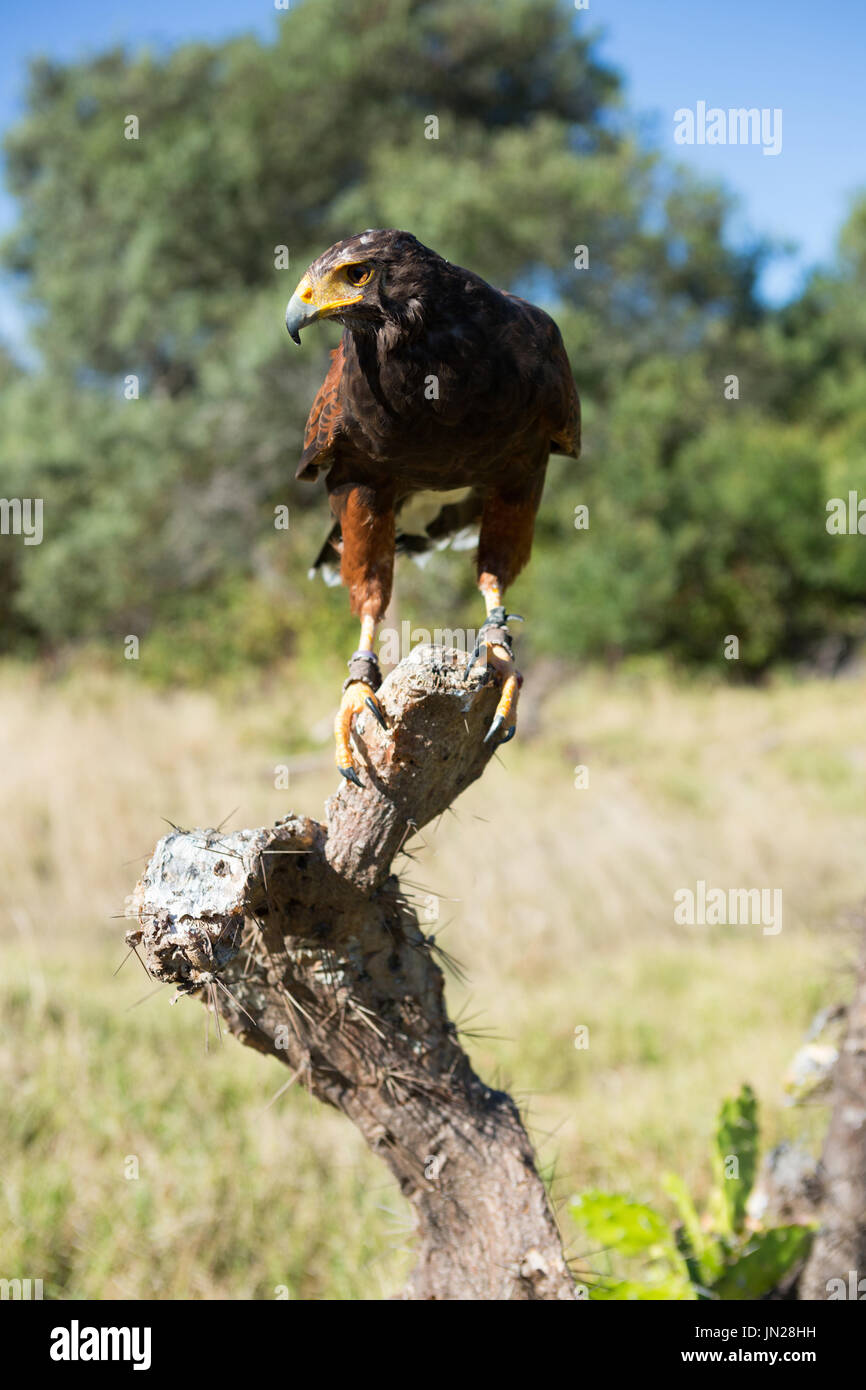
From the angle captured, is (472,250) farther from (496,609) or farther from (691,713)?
(496,609)

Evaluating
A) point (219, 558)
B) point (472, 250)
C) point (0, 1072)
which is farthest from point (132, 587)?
point (0, 1072)

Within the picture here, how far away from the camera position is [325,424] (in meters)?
2.35

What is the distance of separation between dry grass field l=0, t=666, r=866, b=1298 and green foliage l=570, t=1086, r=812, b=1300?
1.09ft

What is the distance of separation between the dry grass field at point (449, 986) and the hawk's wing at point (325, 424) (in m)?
1.01

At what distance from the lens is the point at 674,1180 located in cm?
286

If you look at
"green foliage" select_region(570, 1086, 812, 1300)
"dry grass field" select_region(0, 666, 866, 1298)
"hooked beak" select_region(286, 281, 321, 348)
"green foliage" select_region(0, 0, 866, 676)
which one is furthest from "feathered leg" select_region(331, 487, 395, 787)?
"green foliage" select_region(0, 0, 866, 676)

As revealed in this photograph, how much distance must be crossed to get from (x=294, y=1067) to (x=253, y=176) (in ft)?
57.2

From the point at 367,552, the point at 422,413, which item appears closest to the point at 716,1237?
the point at 367,552

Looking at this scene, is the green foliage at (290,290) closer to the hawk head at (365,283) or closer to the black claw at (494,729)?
the hawk head at (365,283)

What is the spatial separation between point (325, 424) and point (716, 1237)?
2.56 meters

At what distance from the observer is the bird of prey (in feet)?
6.70

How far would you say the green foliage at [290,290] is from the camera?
1519 centimetres

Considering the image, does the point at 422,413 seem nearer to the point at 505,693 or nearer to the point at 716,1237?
the point at 505,693

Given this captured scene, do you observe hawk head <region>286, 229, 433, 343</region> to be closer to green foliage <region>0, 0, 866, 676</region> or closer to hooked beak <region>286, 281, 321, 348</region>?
hooked beak <region>286, 281, 321, 348</region>
